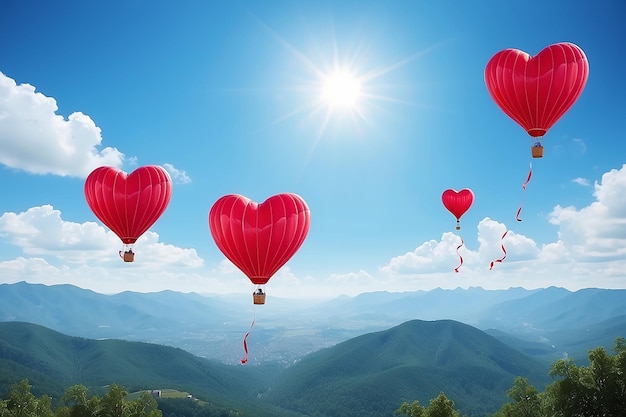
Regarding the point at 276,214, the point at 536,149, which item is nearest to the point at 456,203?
the point at 536,149

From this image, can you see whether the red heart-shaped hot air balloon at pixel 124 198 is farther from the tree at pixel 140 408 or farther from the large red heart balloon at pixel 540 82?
the tree at pixel 140 408

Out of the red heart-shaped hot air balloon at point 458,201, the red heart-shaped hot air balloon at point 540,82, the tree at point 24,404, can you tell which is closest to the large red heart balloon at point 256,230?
the red heart-shaped hot air balloon at point 540,82

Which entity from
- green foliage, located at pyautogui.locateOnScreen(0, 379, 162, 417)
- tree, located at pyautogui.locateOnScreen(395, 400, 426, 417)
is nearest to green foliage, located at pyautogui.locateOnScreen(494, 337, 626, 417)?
tree, located at pyautogui.locateOnScreen(395, 400, 426, 417)

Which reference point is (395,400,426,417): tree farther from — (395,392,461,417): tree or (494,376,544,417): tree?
(494,376,544,417): tree

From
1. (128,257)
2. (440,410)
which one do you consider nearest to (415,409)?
(440,410)

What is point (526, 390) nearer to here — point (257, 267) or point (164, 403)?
point (257, 267)

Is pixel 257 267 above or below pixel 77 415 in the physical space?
above

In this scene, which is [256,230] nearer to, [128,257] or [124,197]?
[128,257]
